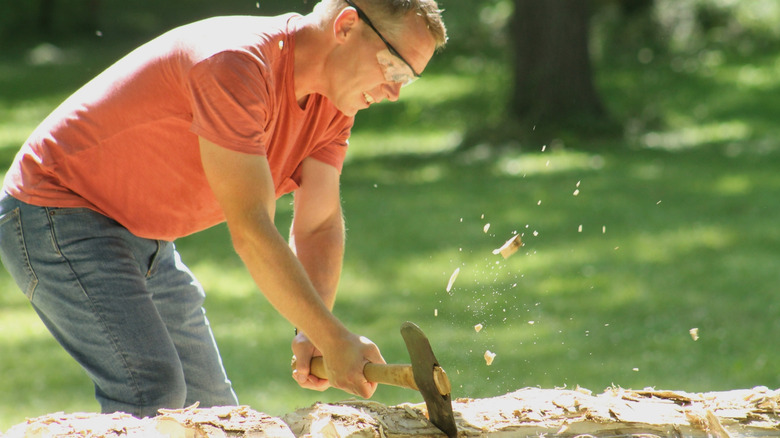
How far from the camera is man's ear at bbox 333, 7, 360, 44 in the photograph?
241cm

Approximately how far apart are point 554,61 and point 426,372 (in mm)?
8561

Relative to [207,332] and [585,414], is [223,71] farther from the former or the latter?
[585,414]

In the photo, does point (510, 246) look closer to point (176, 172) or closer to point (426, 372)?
point (426, 372)

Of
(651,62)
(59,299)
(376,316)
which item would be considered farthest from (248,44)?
(651,62)

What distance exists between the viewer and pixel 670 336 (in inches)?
201

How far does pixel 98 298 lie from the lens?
2.53 m

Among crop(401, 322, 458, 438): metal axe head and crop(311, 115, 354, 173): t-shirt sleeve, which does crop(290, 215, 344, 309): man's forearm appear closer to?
crop(311, 115, 354, 173): t-shirt sleeve

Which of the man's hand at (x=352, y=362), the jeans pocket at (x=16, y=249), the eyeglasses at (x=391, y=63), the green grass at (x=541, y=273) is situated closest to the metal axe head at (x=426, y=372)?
the man's hand at (x=352, y=362)

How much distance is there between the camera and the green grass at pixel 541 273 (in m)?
4.70

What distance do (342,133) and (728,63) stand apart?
12.8 m

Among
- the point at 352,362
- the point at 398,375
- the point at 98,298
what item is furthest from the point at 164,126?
the point at 398,375

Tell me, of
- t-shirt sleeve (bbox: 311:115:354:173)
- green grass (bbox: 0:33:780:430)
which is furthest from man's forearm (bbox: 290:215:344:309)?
green grass (bbox: 0:33:780:430)

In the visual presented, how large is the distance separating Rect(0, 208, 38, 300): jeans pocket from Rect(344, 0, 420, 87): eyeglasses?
110cm

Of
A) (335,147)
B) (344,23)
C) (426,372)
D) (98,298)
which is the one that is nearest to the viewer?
(426,372)
